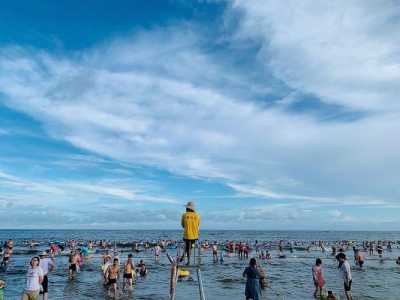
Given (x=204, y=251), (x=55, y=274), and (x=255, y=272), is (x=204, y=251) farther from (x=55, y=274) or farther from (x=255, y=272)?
(x=255, y=272)

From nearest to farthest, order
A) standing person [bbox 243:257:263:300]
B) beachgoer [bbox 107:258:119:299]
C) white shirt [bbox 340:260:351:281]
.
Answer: standing person [bbox 243:257:263:300] → white shirt [bbox 340:260:351:281] → beachgoer [bbox 107:258:119:299]

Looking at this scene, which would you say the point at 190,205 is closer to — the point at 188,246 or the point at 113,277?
the point at 188,246

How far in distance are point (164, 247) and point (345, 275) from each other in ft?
140

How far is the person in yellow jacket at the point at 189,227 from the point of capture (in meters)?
10.1

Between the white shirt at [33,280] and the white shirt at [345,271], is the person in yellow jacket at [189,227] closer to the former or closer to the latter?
the white shirt at [33,280]

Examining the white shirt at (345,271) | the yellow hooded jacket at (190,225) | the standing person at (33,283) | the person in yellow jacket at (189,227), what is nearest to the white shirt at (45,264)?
the standing person at (33,283)

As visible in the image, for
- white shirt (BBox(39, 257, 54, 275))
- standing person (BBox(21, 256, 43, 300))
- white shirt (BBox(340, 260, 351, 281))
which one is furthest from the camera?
white shirt (BBox(340, 260, 351, 281))

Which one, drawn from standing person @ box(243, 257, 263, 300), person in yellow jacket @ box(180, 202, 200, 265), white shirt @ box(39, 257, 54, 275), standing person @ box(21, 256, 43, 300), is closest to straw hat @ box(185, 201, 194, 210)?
person in yellow jacket @ box(180, 202, 200, 265)

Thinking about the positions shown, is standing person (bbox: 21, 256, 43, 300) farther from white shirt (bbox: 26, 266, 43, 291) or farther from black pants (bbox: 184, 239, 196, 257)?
black pants (bbox: 184, 239, 196, 257)

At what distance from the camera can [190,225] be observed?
1012cm

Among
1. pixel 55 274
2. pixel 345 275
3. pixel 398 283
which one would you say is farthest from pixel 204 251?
pixel 345 275

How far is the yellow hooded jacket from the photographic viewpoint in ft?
33.0

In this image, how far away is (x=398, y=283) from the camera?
25328 millimetres

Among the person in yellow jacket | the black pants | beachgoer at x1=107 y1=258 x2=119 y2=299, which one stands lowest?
beachgoer at x1=107 y1=258 x2=119 y2=299
